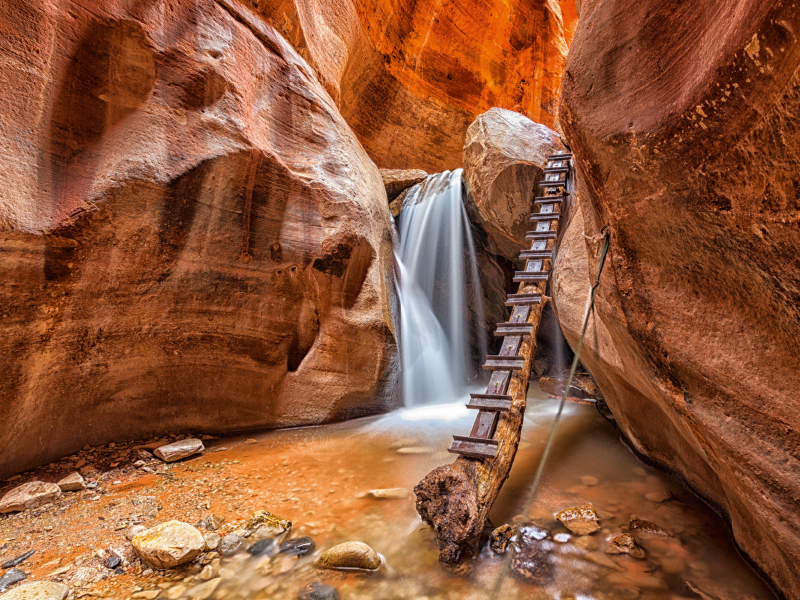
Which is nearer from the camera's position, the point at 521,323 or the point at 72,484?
the point at 72,484

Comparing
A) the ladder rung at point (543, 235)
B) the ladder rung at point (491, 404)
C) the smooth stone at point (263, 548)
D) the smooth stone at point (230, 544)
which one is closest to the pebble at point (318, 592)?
the smooth stone at point (263, 548)

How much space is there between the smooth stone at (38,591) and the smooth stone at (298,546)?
43.5 inches

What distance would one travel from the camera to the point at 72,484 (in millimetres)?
3297

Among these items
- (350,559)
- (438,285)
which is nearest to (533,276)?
(350,559)

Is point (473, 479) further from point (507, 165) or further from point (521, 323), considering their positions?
point (507, 165)

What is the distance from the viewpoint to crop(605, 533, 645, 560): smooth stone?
2483 millimetres

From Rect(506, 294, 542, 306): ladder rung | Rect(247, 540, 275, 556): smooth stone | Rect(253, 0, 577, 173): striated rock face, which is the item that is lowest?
Rect(247, 540, 275, 556): smooth stone

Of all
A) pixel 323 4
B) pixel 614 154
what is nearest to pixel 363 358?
pixel 614 154

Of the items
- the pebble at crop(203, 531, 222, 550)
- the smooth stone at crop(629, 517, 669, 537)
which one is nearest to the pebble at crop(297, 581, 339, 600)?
the pebble at crop(203, 531, 222, 550)

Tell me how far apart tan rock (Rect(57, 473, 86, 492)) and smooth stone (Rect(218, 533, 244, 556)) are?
167 centimetres

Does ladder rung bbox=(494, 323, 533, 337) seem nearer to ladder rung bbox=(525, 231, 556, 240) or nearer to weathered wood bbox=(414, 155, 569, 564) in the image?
weathered wood bbox=(414, 155, 569, 564)

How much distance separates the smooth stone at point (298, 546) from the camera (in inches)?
99.5

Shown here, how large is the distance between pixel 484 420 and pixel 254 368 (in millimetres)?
3038

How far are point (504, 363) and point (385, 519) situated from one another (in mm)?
1732
